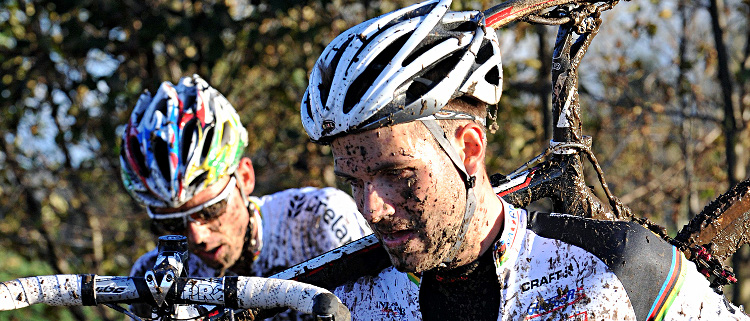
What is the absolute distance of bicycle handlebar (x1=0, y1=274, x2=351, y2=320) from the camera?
5.21 ft

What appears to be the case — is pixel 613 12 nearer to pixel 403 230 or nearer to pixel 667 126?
pixel 667 126

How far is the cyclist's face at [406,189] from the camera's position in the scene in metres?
1.91

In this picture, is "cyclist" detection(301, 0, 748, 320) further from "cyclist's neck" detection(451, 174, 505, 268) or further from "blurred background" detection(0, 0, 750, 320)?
"blurred background" detection(0, 0, 750, 320)

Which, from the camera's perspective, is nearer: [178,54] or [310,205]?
[310,205]

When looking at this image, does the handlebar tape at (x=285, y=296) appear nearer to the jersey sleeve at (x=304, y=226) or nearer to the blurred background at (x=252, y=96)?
the jersey sleeve at (x=304, y=226)

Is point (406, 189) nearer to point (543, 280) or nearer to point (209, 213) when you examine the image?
point (543, 280)

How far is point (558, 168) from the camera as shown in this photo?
8.21ft

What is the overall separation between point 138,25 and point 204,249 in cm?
358

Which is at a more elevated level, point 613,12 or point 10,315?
point 613,12

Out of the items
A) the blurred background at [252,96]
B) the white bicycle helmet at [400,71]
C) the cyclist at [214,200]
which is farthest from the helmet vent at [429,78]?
the blurred background at [252,96]

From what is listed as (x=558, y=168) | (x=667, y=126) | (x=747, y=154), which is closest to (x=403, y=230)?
(x=558, y=168)

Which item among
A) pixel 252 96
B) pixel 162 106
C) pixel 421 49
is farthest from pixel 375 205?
pixel 252 96


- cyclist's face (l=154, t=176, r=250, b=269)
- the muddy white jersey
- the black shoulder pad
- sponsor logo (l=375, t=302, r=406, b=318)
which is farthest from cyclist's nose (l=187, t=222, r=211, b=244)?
the black shoulder pad

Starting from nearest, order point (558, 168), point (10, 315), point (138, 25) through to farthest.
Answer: point (558, 168), point (138, 25), point (10, 315)
